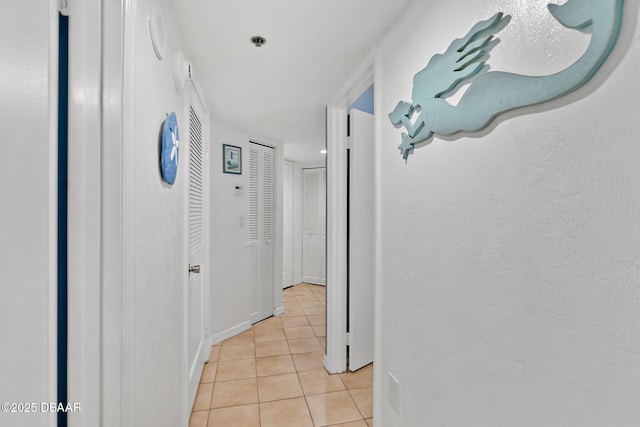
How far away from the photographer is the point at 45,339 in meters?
0.53

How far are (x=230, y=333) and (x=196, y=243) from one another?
4.46 feet

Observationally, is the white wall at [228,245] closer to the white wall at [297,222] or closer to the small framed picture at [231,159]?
the small framed picture at [231,159]

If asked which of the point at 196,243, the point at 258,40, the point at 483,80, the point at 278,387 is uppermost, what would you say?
the point at 258,40

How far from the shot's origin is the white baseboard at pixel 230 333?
2988 millimetres

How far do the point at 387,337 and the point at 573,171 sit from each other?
1.22 m

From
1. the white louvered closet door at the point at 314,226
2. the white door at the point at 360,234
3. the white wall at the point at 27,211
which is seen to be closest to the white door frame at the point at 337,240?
the white door at the point at 360,234

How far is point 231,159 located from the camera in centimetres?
316

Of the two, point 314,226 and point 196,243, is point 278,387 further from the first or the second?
point 314,226

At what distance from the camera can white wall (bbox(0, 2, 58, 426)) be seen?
419mm

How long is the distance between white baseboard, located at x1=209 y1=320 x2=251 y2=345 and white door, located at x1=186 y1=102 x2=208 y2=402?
0.38m

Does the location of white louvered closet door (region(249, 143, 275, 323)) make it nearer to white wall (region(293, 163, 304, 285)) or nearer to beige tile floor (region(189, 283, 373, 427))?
beige tile floor (region(189, 283, 373, 427))

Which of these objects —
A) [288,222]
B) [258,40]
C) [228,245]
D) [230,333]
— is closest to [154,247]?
[258,40]

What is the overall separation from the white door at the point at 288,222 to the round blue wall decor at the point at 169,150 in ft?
13.0

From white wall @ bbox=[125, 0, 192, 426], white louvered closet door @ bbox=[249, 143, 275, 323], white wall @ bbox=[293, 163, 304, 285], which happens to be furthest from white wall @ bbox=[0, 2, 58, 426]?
white wall @ bbox=[293, 163, 304, 285]
